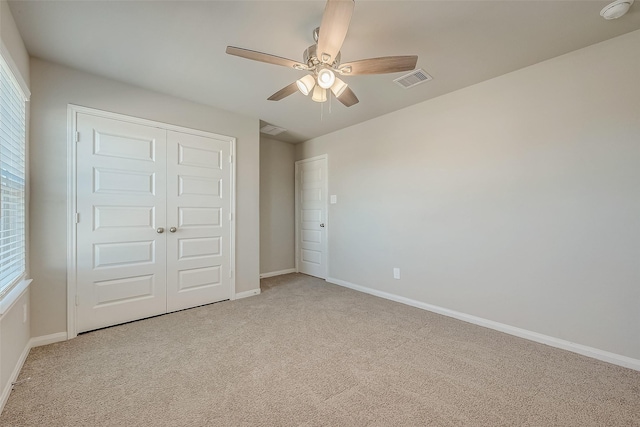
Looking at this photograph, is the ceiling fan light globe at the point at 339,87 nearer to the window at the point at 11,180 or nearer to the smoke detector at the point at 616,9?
the smoke detector at the point at 616,9

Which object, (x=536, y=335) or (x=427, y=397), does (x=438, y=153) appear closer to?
(x=536, y=335)

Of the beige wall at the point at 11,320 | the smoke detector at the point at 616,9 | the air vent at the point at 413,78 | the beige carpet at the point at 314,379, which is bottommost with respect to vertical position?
the beige carpet at the point at 314,379

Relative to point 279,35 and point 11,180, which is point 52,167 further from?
point 279,35

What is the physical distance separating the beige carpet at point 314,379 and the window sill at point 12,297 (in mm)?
563

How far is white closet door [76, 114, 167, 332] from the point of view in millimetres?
2576

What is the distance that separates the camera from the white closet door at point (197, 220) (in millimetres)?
Answer: 3109

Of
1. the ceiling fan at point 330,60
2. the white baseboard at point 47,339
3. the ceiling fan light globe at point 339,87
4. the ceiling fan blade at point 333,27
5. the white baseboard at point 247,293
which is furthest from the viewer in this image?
the white baseboard at point 247,293

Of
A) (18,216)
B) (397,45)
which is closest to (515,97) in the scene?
(397,45)

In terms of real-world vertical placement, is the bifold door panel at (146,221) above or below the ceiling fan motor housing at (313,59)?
below

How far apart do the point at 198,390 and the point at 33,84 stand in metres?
2.87

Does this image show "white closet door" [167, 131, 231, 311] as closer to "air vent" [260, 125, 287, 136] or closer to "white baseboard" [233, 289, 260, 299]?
"white baseboard" [233, 289, 260, 299]

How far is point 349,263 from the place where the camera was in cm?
415

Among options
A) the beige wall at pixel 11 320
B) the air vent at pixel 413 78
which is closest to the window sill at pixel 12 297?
the beige wall at pixel 11 320

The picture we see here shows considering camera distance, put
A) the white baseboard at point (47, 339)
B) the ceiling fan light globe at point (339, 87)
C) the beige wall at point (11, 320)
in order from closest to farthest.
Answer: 1. the beige wall at point (11, 320)
2. the ceiling fan light globe at point (339, 87)
3. the white baseboard at point (47, 339)
